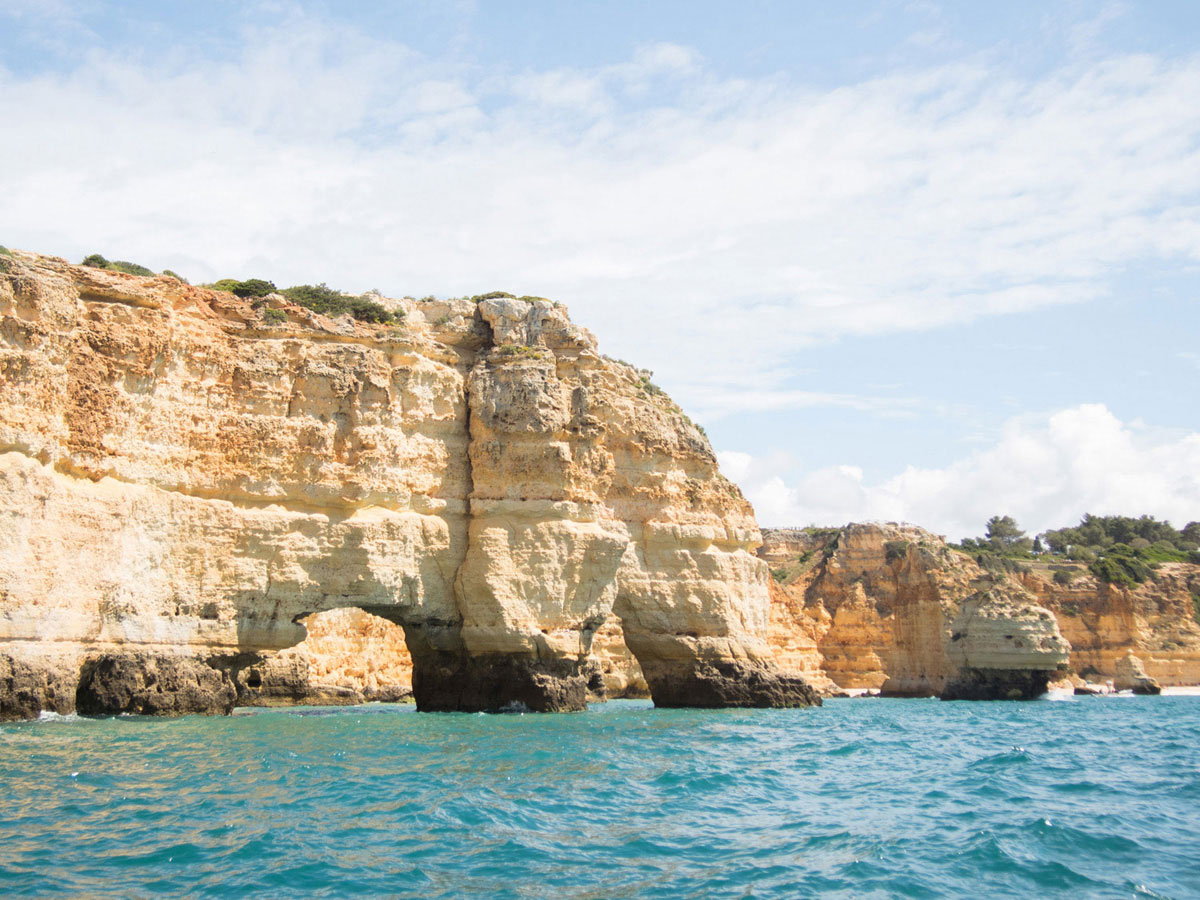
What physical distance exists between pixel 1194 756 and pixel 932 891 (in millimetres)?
13982

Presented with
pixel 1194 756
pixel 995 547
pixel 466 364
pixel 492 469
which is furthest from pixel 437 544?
pixel 995 547

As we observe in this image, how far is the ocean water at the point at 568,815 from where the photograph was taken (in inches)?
364

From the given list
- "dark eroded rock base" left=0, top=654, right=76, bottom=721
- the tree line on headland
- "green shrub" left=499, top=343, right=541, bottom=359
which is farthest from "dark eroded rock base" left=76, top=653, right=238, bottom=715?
the tree line on headland

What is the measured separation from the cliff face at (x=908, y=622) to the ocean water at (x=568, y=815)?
92.7 feet

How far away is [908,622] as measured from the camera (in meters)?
59.0

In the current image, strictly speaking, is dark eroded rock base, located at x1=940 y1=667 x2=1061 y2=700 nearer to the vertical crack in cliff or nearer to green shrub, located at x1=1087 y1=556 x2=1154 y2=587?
green shrub, located at x1=1087 y1=556 x2=1154 y2=587

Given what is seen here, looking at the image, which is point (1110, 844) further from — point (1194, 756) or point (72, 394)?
point (72, 394)

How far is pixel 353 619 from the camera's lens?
133 ft

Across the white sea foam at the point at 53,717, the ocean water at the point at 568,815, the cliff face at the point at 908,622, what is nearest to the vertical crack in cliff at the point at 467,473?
the ocean water at the point at 568,815

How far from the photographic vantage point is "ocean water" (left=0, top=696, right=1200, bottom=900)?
9.25 m

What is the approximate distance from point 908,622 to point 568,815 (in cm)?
5034

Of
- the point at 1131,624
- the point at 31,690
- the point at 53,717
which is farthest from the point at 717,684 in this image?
the point at 1131,624

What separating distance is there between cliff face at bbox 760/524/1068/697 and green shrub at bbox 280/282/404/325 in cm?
3210

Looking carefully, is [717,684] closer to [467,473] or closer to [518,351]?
[467,473]
